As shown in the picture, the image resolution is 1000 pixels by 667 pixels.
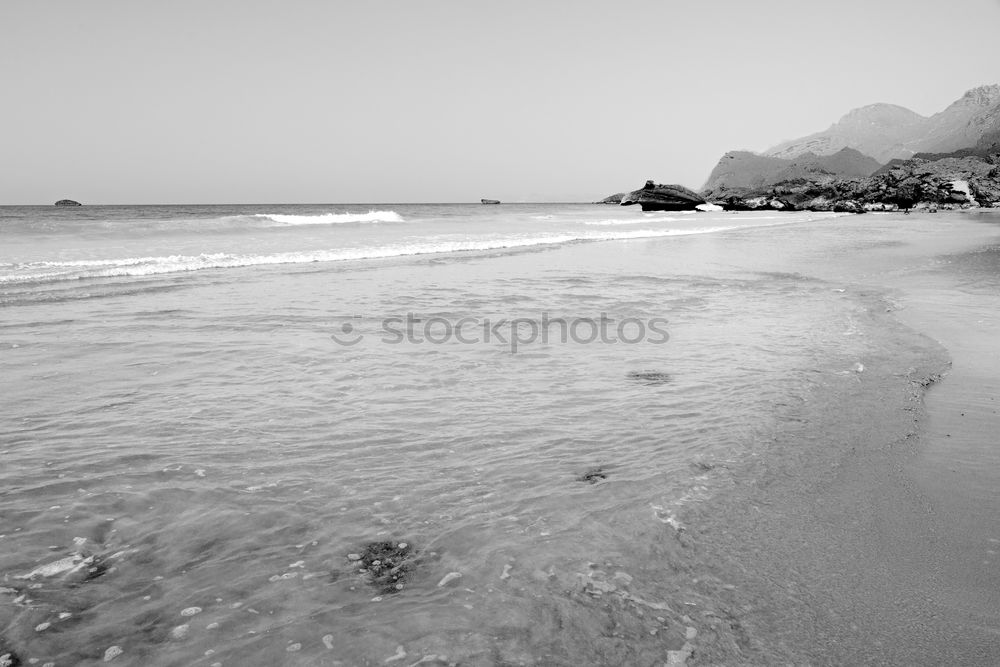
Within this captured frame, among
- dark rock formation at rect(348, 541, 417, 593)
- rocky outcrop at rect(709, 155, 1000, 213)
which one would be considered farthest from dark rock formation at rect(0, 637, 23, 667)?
rocky outcrop at rect(709, 155, 1000, 213)

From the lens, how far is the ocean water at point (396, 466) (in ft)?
8.11

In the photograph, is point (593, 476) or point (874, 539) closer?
point (874, 539)

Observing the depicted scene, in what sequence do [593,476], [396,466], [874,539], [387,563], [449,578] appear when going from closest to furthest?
[449,578] < [387,563] < [874,539] < [593,476] < [396,466]

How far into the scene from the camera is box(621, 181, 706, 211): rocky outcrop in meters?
92.2

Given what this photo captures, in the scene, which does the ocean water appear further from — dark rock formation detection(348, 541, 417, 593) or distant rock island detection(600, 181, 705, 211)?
distant rock island detection(600, 181, 705, 211)

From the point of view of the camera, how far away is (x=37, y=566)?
2902mm

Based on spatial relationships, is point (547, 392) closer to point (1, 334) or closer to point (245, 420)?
point (245, 420)

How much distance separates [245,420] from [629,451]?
3156 millimetres

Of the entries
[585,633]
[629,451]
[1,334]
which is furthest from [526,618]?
[1,334]

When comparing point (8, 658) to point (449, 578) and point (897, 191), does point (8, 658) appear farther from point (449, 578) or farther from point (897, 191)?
point (897, 191)

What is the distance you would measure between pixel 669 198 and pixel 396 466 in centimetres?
9750

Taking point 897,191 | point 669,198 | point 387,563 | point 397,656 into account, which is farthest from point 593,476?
point 669,198

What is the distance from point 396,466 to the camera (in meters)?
4.00

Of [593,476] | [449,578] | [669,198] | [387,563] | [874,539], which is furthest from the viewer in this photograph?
[669,198]
